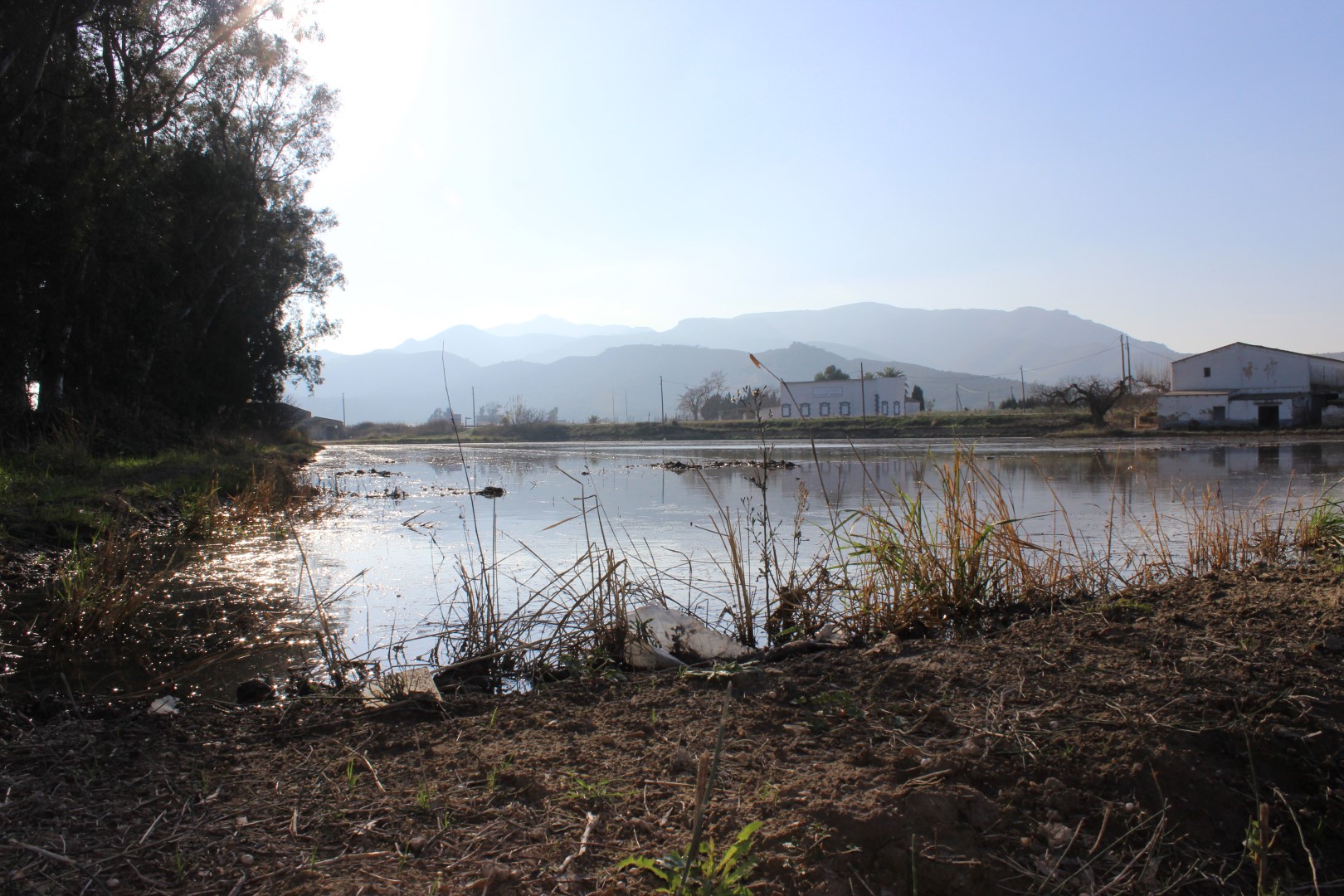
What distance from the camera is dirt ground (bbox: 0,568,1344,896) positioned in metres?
1.84

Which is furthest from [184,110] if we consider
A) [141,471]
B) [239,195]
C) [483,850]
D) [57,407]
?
[483,850]

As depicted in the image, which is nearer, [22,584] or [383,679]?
[383,679]

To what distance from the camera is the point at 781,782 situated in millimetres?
2174

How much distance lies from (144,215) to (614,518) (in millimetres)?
13078

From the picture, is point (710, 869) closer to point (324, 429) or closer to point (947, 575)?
point (947, 575)

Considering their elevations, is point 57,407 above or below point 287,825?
above

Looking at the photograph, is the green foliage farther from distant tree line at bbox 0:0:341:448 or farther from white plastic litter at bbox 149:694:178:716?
distant tree line at bbox 0:0:341:448

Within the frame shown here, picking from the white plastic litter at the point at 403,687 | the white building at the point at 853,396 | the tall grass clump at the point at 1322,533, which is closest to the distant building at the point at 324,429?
the white building at the point at 853,396

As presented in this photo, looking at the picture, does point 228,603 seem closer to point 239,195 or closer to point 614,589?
point 614,589

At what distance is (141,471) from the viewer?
12.1 metres

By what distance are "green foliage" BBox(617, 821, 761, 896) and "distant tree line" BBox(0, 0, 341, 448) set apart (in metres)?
15.4

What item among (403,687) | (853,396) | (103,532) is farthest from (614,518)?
(853,396)

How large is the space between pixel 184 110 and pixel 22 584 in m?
20.8

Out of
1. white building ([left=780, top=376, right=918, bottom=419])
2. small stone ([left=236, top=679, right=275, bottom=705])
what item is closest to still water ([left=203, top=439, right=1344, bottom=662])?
small stone ([left=236, top=679, right=275, bottom=705])
